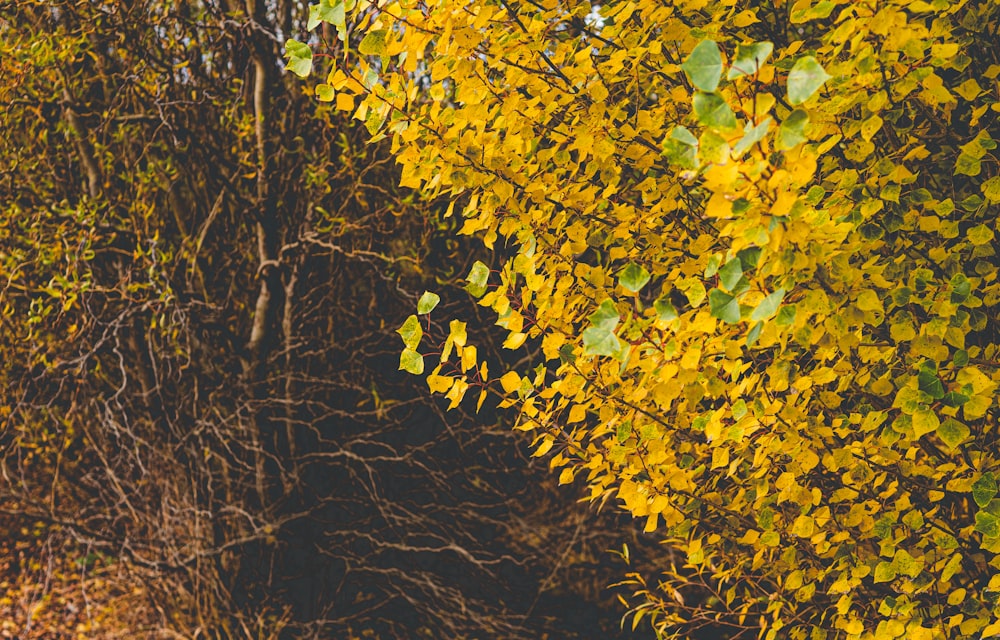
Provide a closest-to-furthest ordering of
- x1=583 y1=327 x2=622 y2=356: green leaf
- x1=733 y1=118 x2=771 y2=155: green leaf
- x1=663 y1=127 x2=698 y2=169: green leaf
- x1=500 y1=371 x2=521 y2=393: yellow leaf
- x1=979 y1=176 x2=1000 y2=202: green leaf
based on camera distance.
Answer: x1=733 y1=118 x2=771 y2=155: green leaf < x1=663 y1=127 x2=698 y2=169: green leaf < x1=583 y1=327 x2=622 y2=356: green leaf < x1=979 y1=176 x2=1000 y2=202: green leaf < x1=500 y1=371 x2=521 y2=393: yellow leaf

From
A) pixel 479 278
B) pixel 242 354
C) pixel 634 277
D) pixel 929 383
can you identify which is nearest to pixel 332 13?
pixel 479 278

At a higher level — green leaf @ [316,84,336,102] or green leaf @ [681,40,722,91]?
green leaf @ [681,40,722,91]

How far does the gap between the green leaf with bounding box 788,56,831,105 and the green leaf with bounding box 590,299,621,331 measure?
392 millimetres

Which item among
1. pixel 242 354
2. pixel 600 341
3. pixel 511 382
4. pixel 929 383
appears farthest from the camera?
pixel 242 354

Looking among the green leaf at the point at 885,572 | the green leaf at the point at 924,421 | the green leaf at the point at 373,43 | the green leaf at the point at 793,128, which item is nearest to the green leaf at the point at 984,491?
the green leaf at the point at 924,421

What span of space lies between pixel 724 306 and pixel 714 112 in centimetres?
28

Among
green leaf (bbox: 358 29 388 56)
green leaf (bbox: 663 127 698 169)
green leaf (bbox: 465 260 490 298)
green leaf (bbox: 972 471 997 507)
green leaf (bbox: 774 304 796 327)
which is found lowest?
green leaf (bbox: 972 471 997 507)

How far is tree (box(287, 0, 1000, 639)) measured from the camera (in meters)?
1.64

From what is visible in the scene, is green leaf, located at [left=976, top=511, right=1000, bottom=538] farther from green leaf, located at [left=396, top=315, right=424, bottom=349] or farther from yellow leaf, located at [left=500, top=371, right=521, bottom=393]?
green leaf, located at [left=396, top=315, right=424, bottom=349]

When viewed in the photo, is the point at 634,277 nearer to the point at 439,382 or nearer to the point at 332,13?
the point at 439,382

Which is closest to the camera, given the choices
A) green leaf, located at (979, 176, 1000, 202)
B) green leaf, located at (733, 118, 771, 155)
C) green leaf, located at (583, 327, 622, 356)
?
green leaf, located at (733, 118, 771, 155)

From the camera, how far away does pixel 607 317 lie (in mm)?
1366

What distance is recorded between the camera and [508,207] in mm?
2045

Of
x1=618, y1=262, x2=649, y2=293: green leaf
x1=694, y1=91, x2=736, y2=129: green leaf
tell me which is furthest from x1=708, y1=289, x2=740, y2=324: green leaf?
x1=694, y1=91, x2=736, y2=129: green leaf
